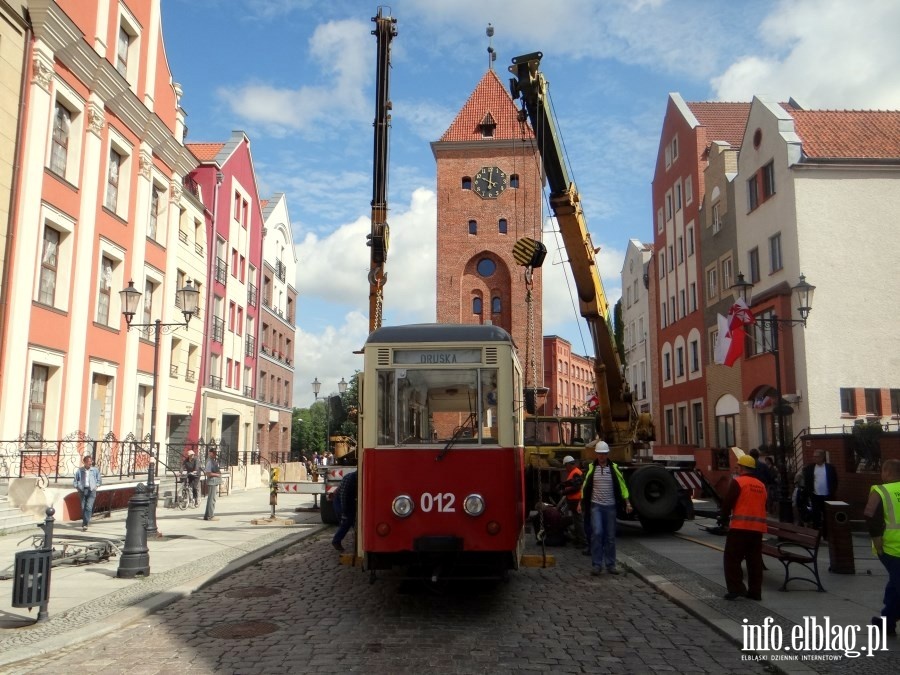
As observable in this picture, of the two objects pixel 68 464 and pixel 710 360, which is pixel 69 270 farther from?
pixel 710 360

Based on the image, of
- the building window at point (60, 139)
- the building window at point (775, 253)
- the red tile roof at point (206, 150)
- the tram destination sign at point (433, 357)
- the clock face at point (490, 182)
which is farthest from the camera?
the clock face at point (490, 182)

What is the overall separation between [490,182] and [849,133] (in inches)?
1098

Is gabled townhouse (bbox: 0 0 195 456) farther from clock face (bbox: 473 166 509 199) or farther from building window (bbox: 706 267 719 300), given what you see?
clock face (bbox: 473 166 509 199)

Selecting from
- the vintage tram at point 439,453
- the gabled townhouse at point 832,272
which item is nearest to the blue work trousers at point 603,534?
the vintage tram at point 439,453

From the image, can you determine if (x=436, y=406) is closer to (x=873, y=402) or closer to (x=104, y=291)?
(x=104, y=291)

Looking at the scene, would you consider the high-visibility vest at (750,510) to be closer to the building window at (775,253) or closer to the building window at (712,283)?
the building window at (775,253)

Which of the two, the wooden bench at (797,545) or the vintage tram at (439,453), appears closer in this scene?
the vintage tram at (439,453)

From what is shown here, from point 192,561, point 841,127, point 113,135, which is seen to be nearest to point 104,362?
point 113,135

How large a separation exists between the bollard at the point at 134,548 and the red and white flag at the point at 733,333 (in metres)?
13.7

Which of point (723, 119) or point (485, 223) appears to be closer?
point (723, 119)

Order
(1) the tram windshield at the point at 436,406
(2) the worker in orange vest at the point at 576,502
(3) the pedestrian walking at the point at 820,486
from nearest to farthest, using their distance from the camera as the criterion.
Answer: (1) the tram windshield at the point at 436,406, (2) the worker in orange vest at the point at 576,502, (3) the pedestrian walking at the point at 820,486

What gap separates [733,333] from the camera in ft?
69.4

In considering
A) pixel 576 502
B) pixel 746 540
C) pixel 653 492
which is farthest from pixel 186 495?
pixel 746 540

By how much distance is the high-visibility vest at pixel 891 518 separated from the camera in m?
6.46
